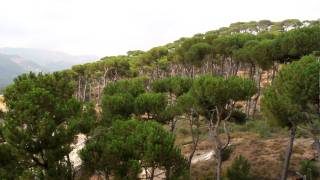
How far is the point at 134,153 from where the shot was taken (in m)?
23.4

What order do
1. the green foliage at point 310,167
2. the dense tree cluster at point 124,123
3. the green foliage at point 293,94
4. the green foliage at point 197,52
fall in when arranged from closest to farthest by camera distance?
the green foliage at point 293,94
the dense tree cluster at point 124,123
the green foliage at point 310,167
the green foliage at point 197,52

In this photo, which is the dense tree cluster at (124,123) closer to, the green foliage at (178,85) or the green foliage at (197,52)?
the green foliage at (178,85)

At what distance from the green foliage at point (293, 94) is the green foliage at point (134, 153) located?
6468 millimetres

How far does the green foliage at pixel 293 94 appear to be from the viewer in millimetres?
21797

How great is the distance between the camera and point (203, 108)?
95.2ft

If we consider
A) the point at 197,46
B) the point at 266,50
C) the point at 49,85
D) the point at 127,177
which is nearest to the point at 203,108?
the point at 127,177

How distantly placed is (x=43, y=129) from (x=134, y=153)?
549 cm

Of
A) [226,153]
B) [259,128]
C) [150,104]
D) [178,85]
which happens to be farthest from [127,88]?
[259,128]

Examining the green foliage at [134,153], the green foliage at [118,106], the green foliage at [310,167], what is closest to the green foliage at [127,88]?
the green foliage at [118,106]

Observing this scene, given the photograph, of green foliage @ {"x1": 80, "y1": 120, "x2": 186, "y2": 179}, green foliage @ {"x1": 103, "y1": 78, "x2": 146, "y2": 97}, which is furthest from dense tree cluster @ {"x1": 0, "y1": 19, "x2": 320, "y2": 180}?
green foliage @ {"x1": 103, "y1": 78, "x2": 146, "y2": 97}

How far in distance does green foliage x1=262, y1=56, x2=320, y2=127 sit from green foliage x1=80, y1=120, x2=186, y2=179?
647 centimetres

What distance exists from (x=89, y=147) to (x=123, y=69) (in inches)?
1909

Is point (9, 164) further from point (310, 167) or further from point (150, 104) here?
point (310, 167)

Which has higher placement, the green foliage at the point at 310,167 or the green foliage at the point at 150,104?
the green foliage at the point at 150,104
